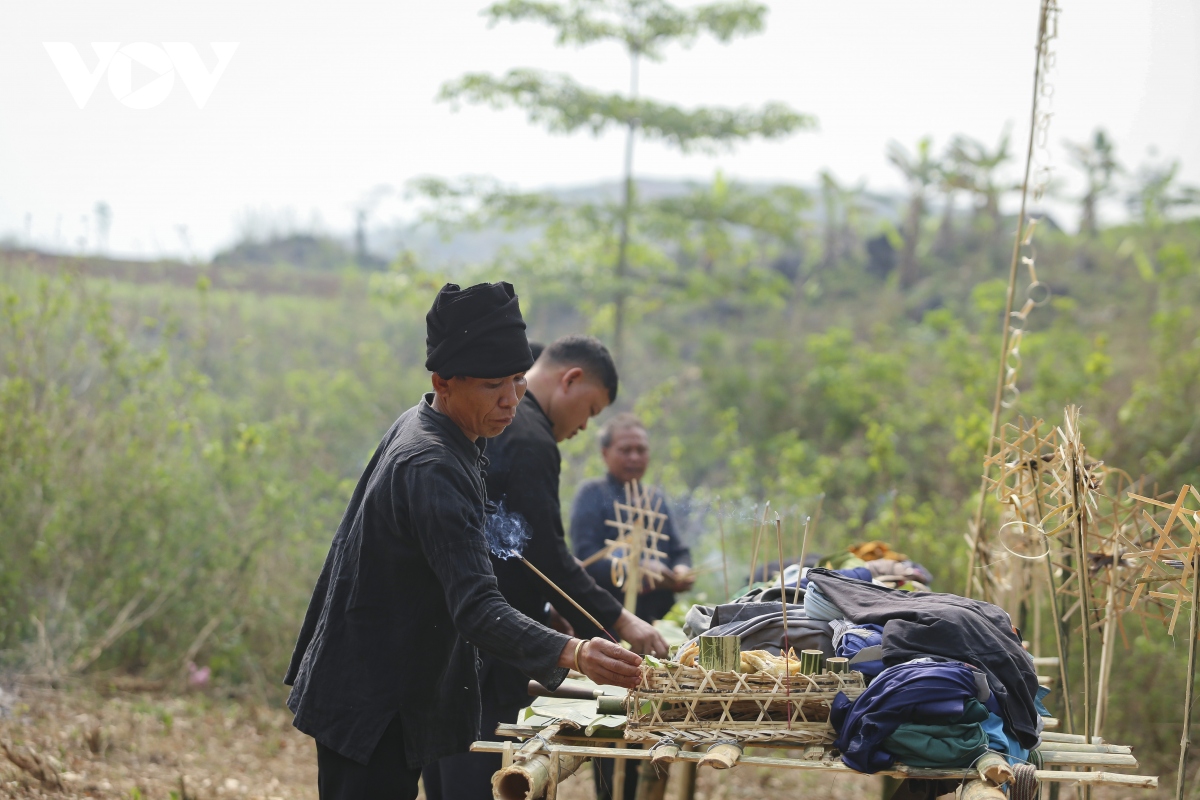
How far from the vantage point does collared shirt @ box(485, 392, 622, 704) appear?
3.33 metres

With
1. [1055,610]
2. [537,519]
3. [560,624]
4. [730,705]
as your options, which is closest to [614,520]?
[560,624]

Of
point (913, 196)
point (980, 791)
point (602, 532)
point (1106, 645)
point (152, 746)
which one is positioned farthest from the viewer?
point (913, 196)

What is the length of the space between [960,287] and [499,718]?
19.4 m

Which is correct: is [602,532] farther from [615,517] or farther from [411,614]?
[411,614]

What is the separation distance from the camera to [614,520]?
5.35 metres

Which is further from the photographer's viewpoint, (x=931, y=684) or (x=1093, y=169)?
(x=1093, y=169)

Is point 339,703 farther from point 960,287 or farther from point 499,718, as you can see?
point 960,287

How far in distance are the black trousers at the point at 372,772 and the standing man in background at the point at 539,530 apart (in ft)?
2.47

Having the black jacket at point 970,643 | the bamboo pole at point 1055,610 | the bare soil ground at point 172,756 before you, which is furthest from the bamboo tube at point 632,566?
the bare soil ground at point 172,756

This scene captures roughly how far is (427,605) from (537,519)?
2.78 feet

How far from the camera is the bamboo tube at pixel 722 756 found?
2408 millimetres

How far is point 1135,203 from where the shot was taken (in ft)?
74.7

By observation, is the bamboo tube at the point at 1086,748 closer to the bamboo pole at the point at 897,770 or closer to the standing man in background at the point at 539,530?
the bamboo pole at the point at 897,770

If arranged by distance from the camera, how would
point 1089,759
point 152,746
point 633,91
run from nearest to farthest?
point 1089,759 → point 152,746 → point 633,91
